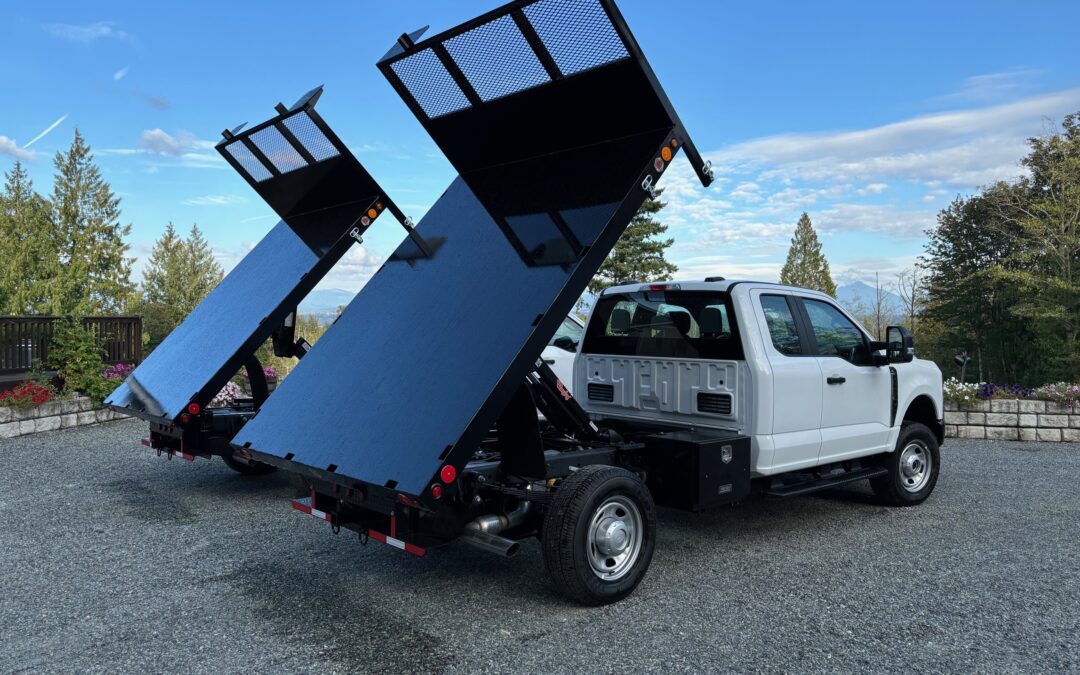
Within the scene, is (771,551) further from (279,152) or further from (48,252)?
(48,252)

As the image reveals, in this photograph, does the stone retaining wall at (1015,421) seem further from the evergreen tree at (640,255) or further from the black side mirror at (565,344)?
the evergreen tree at (640,255)

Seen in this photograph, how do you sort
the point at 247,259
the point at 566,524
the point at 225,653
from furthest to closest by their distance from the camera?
the point at 247,259 < the point at 566,524 < the point at 225,653

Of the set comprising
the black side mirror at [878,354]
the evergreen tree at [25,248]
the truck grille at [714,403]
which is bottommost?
the truck grille at [714,403]

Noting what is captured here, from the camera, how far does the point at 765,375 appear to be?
549cm

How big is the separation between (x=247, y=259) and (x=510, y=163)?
176 inches

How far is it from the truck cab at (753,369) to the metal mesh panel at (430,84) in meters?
2.12

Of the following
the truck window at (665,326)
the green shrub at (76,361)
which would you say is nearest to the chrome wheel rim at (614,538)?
the truck window at (665,326)

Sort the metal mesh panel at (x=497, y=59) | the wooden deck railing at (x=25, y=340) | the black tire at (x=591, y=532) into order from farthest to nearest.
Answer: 1. the wooden deck railing at (x=25, y=340)
2. the metal mesh panel at (x=497, y=59)
3. the black tire at (x=591, y=532)

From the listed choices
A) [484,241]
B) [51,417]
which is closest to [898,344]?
[484,241]

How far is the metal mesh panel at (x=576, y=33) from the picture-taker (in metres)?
4.29

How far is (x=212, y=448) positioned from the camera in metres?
7.09

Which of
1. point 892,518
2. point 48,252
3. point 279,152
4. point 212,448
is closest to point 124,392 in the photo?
point 212,448

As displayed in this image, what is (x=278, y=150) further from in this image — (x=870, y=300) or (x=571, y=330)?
(x=870, y=300)

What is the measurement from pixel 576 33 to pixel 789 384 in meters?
2.90
